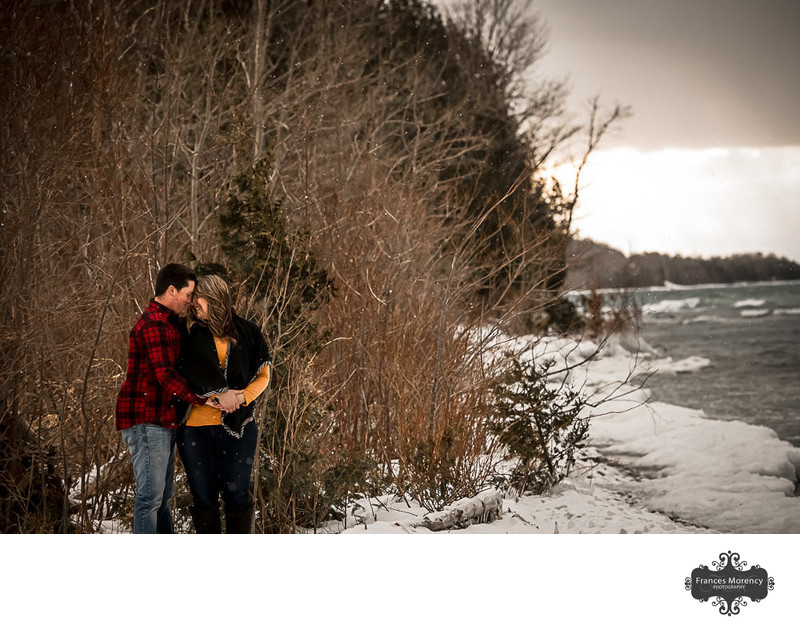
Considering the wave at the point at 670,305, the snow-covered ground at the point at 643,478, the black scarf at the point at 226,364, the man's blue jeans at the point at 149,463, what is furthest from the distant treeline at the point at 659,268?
the man's blue jeans at the point at 149,463

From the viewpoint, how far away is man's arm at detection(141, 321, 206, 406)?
8.35 feet

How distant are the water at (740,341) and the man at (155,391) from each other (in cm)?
245

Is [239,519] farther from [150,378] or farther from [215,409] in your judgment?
[150,378]

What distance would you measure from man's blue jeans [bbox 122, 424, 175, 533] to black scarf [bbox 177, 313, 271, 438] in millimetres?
226

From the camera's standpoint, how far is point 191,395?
2.55 m

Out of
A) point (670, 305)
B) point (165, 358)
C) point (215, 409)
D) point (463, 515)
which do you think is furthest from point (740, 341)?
point (165, 358)

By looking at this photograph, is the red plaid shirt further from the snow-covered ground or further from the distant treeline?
the distant treeline
